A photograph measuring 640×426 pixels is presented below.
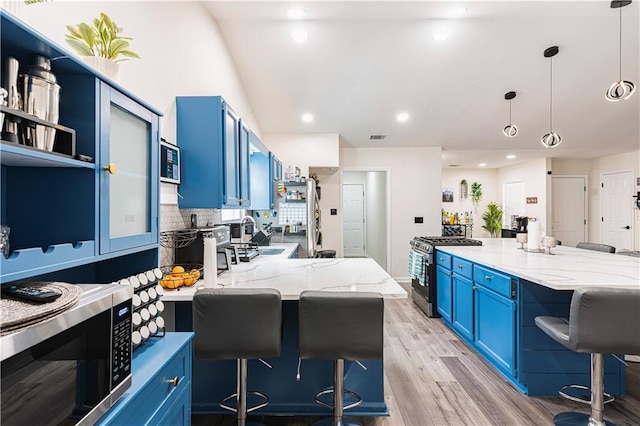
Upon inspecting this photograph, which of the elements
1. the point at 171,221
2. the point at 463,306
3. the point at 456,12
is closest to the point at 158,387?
the point at 171,221

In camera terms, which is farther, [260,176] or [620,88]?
[260,176]

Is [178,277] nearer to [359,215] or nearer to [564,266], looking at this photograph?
[564,266]

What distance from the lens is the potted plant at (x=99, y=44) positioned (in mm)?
1298

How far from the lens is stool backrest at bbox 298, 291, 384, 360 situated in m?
1.61

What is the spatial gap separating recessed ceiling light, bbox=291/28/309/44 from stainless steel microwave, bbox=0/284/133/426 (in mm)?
3270

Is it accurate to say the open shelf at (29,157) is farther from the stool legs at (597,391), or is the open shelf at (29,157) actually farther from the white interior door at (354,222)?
the white interior door at (354,222)

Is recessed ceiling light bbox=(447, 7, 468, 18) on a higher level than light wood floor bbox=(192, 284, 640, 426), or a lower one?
higher

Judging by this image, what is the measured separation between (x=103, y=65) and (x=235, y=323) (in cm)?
132

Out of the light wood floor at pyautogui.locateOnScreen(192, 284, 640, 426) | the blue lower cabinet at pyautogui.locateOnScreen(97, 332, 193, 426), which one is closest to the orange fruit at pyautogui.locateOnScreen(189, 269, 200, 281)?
the blue lower cabinet at pyautogui.locateOnScreen(97, 332, 193, 426)

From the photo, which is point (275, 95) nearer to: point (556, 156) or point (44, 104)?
point (44, 104)

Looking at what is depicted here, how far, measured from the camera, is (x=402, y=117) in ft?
16.5

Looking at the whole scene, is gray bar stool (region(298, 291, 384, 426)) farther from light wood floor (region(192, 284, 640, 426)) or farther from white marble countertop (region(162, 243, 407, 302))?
light wood floor (region(192, 284, 640, 426))

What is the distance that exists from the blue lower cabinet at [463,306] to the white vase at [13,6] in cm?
342

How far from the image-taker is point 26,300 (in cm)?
73
